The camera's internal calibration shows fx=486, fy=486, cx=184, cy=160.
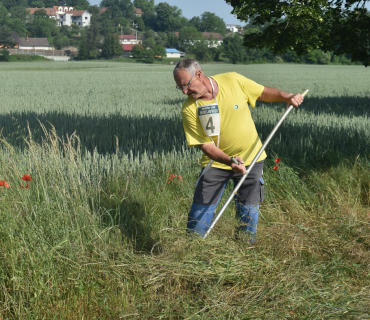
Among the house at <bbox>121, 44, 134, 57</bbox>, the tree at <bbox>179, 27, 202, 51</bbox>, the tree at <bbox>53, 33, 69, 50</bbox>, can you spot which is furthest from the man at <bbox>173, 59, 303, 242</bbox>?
the tree at <bbox>53, 33, 69, 50</bbox>

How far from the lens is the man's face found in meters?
3.25

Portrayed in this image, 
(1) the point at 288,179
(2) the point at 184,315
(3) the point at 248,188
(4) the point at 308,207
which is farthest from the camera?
(1) the point at 288,179

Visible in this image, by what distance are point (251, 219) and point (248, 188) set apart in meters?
0.25

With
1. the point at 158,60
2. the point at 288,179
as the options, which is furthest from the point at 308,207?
the point at 158,60

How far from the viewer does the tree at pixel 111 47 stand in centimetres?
10388

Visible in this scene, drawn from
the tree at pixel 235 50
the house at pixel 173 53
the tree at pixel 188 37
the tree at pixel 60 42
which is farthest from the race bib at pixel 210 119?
the tree at pixel 60 42

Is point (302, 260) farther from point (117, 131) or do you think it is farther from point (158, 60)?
point (158, 60)

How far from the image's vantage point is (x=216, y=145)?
3619 mm

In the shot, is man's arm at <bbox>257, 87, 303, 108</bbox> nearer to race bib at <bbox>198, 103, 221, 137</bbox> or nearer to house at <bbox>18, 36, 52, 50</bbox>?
race bib at <bbox>198, 103, 221, 137</bbox>

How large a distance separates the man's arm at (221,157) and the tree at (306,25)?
4.76 meters

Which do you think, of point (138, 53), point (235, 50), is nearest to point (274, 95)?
point (235, 50)

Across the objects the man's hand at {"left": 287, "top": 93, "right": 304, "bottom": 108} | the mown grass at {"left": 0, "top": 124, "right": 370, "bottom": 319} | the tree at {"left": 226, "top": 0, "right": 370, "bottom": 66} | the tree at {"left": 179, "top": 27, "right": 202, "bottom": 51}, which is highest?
the tree at {"left": 179, "top": 27, "right": 202, "bottom": 51}

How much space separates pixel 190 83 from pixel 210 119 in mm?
307

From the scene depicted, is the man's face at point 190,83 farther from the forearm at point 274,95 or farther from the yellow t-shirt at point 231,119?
the forearm at point 274,95
